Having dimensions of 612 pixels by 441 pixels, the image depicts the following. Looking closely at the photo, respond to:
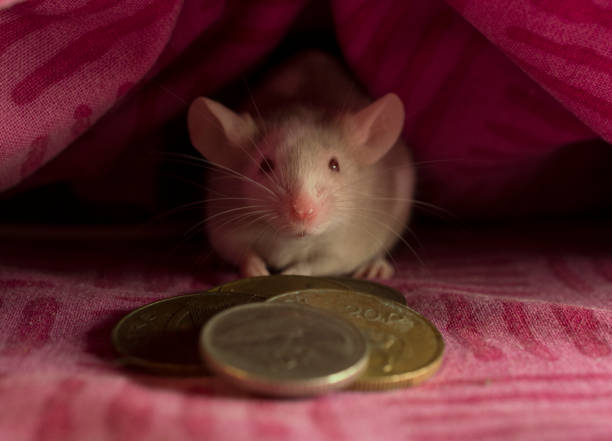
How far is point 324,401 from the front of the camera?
963mm

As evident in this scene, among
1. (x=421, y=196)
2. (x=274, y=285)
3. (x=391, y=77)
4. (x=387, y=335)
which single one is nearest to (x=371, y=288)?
(x=274, y=285)

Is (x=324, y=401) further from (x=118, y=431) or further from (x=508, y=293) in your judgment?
(x=508, y=293)

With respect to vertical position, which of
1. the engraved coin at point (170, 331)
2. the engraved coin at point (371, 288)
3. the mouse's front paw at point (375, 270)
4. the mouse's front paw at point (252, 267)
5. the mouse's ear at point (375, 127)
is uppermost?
the mouse's ear at point (375, 127)

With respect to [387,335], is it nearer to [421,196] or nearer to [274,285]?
[274,285]

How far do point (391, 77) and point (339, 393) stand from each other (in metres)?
1.01

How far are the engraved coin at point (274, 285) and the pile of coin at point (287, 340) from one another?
0.09 feet

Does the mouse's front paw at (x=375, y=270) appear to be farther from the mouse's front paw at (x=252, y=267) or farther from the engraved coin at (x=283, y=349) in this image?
the engraved coin at (x=283, y=349)

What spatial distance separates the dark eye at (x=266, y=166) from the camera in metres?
1.52

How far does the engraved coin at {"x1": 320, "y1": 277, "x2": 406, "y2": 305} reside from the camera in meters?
1.44

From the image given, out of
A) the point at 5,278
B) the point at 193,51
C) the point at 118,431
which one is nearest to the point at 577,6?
the point at 193,51

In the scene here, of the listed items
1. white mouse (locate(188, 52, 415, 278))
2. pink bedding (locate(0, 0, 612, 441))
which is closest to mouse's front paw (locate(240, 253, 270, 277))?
white mouse (locate(188, 52, 415, 278))

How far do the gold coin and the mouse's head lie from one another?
0.23m

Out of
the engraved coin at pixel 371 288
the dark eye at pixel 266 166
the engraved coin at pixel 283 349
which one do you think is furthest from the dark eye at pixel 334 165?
the engraved coin at pixel 283 349

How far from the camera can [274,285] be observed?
139 centimetres
